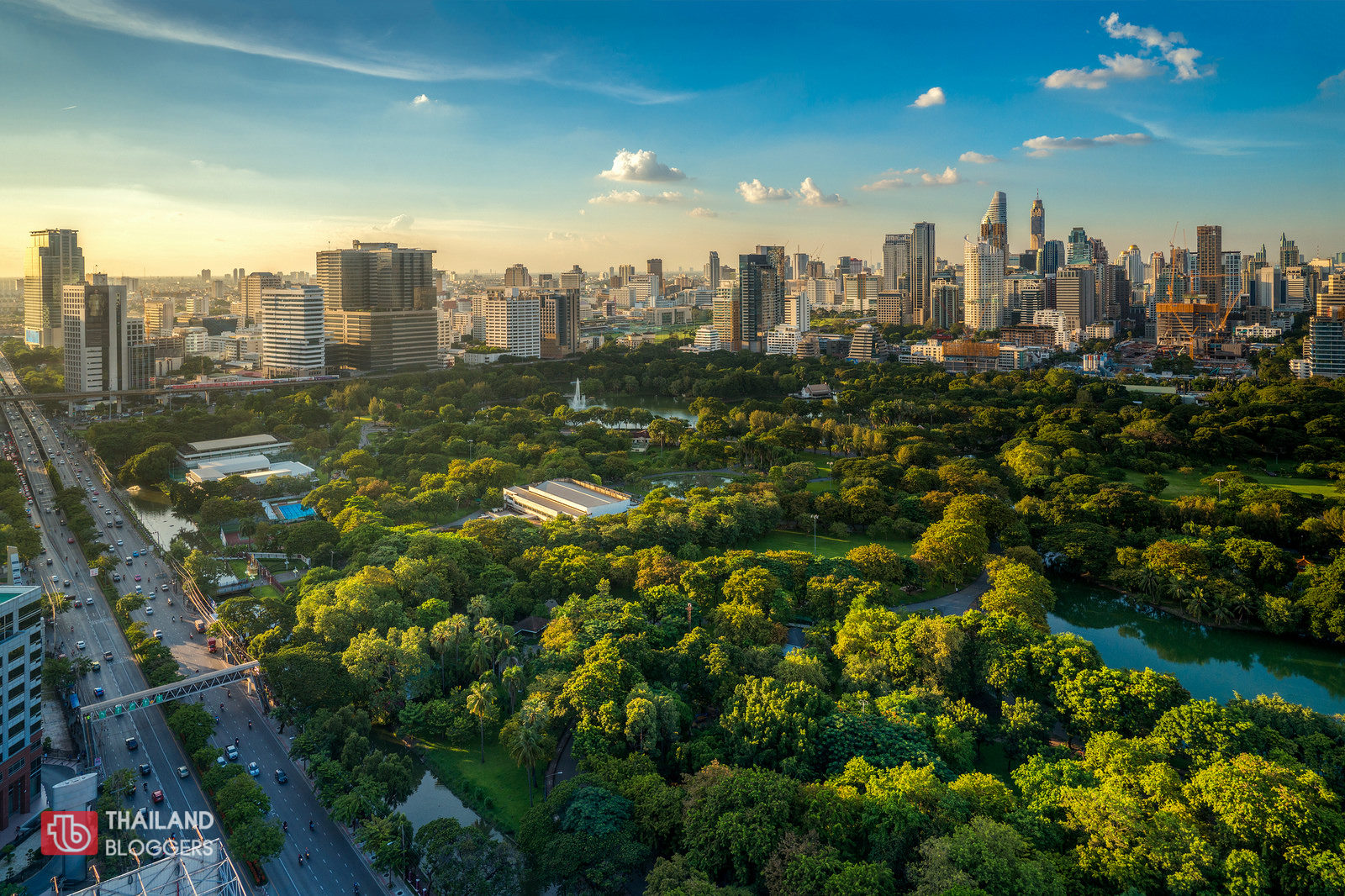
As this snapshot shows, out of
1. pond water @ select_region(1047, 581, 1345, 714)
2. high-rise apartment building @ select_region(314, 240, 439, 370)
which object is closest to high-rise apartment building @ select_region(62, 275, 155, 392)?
high-rise apartment building @ select_region(314, 240, 439, 370)

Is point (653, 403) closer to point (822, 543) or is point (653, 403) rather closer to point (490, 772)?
point (822, 543)

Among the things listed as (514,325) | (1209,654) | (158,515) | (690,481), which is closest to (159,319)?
(514,325)

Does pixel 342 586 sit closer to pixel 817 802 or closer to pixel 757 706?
pixel 757 706

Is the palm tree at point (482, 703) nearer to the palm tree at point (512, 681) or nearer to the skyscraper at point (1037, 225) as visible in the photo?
the palm tree at point (512, 681)

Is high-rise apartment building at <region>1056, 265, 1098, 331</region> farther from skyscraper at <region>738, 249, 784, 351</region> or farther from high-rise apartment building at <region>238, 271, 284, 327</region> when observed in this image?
high-rise apartment building at <region>238, 271, 284, 327</region>

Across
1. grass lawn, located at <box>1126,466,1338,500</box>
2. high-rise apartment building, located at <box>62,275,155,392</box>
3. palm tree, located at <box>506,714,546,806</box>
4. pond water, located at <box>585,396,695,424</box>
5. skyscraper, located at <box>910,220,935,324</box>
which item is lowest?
palm tree, located at <box>506,714,546,806</box>

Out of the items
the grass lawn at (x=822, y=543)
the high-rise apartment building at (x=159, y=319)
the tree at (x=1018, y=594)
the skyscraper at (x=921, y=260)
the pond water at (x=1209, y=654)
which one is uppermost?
the skyscraper at (x=921, y=260)

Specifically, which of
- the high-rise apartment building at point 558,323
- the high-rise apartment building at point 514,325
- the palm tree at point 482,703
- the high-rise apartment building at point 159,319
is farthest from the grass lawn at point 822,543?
the high-rise apartment building at point 159,319
